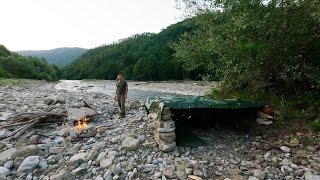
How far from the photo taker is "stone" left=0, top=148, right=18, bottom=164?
11.8 metres

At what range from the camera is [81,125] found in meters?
15.7

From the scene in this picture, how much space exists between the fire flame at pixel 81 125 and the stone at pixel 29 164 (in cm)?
284

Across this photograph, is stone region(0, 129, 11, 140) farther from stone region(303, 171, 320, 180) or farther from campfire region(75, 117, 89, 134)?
stone region(303, 171, 320, 180)

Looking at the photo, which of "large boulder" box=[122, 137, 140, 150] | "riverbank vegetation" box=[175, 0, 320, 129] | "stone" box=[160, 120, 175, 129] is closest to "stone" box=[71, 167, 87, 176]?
"large boulder" box=[122, 137, 140, 150]

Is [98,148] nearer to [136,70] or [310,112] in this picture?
[310,112]

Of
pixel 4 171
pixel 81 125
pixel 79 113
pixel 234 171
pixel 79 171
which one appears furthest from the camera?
pixel 79 113

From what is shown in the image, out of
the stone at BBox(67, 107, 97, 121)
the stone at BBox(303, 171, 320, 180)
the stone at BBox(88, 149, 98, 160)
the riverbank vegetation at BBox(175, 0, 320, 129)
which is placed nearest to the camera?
the stone at BBox(303, 171, 320, 180)

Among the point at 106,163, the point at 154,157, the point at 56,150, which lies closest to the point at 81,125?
the point at 56,150

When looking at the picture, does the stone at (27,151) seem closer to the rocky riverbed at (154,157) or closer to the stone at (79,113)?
the rocky riverbed at (154,157)

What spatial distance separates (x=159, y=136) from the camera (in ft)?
40.2

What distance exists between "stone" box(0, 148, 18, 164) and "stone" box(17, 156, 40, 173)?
676 mm

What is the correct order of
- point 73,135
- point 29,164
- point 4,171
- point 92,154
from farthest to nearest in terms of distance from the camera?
point 73,135, point 92,154, point 29,164, point 4,171

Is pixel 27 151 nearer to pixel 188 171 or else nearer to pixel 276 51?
pixel 188 171

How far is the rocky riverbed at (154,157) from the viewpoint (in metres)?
10.4
